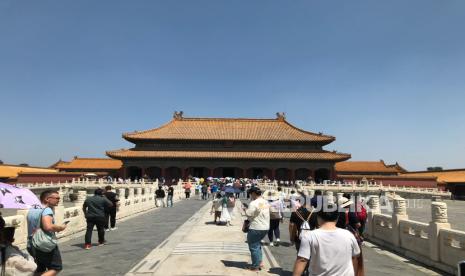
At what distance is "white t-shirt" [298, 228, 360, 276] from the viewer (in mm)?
3441

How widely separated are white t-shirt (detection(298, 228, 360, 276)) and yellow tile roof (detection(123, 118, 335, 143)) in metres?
49.0

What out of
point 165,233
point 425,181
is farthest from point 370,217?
point 425,181

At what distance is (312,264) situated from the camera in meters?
3.49

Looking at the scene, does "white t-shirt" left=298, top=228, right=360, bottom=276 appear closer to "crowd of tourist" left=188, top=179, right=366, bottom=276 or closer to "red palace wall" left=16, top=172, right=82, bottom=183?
"crowd of tourist" left=188, top=179, right=366, bottom=276

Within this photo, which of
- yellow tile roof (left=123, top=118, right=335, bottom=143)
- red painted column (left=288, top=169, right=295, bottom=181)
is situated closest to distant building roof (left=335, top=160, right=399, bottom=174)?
yellow tile roof (left=123, top=118, right=335, bottom=143)

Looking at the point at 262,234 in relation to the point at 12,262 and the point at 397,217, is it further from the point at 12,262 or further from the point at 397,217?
the point at 397,217

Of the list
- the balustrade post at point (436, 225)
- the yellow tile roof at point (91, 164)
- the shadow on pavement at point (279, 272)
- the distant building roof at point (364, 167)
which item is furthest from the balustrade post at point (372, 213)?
the yellow tile roof at point (91, 164)

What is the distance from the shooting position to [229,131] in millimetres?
55562

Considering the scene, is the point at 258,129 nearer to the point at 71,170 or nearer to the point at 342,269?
the point at 71,170

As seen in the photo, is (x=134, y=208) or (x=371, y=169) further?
(x=371, y=169)

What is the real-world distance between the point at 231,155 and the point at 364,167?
Answer: 762 inches

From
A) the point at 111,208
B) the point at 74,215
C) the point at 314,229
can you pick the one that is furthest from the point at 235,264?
the point at 74,215

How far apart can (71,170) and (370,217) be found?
168 feet

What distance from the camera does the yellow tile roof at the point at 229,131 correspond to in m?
52.8
